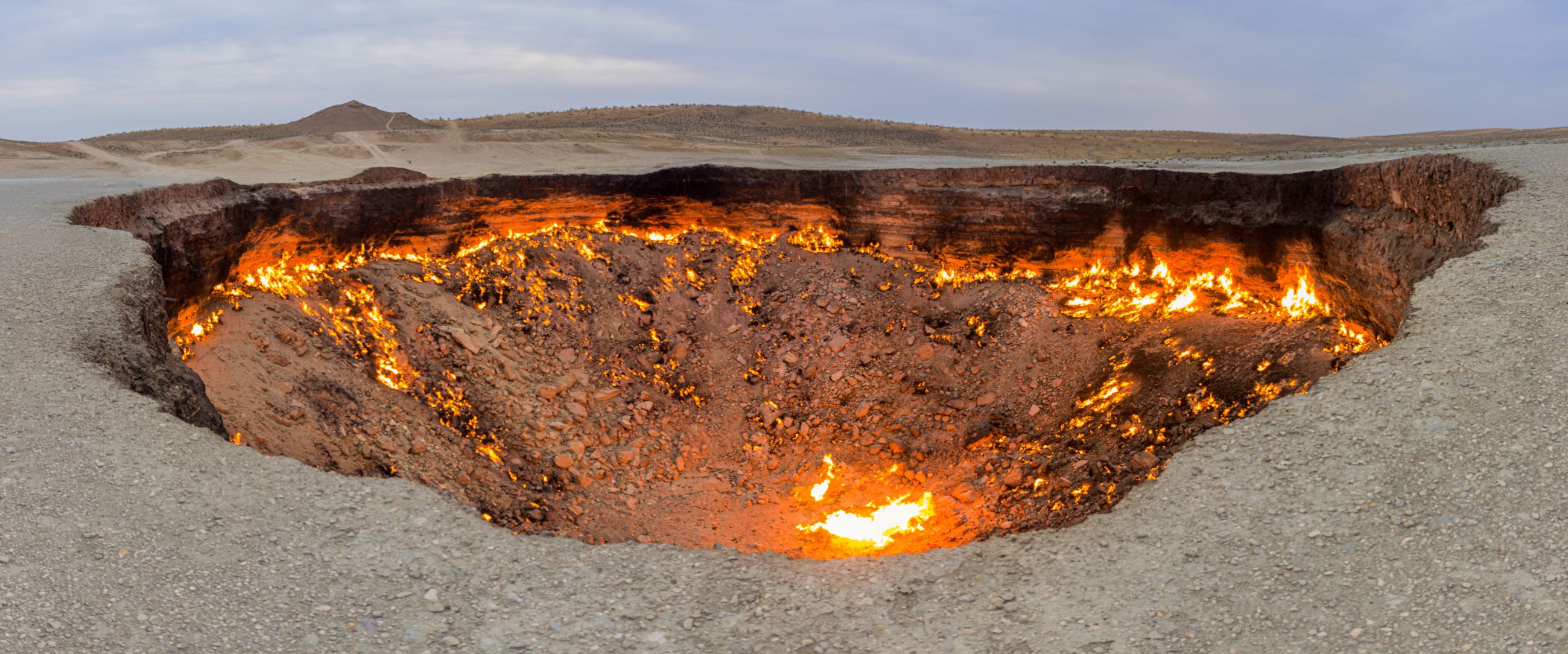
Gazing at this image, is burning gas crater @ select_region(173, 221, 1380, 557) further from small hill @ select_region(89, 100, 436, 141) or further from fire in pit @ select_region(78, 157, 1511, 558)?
small hill @ select_region(89, 100, 436, 141)

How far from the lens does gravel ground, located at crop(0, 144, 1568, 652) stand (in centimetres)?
476

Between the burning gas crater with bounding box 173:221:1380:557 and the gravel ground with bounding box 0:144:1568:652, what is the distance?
1.97m

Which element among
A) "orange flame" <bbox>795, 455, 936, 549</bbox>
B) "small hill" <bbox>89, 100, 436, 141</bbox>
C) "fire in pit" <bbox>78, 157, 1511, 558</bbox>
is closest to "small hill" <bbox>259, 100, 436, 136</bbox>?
"small hill" <bbox>89, 100, 436, 141</bbox>

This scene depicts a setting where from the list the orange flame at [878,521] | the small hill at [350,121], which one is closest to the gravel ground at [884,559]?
the orange flame at [878,521]

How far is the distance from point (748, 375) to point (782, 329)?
4.21 ft

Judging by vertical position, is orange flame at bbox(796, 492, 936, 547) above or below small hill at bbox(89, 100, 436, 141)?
below

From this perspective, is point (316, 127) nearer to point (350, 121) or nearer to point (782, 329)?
point (350, 121)

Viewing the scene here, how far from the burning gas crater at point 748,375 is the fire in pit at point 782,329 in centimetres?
5

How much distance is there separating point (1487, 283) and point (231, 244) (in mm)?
14884

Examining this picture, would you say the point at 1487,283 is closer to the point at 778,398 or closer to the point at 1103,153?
the point at 778,398

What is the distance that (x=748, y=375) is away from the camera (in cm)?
1470

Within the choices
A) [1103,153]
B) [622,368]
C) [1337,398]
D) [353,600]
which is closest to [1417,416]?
[1337,398]

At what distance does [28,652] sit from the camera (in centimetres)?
434

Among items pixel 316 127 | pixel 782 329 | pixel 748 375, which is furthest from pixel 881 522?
pixel 316 127
